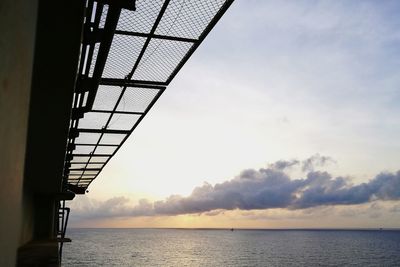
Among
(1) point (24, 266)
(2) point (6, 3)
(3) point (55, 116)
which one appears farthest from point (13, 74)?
→ (1) point (24, 266)

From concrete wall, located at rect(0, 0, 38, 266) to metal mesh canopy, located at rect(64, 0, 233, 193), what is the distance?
10.3 feet

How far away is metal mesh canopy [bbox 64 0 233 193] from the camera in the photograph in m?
5.27

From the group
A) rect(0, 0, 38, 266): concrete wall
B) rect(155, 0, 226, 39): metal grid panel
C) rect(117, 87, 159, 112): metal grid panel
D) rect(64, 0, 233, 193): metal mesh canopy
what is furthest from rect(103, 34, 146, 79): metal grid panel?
rect(0, 0, 38, 266): concrete wall

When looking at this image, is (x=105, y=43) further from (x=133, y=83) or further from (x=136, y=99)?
(x=136, y=99)

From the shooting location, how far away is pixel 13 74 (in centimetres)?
169

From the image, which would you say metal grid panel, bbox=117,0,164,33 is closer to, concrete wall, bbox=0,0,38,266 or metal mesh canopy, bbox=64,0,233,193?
metal mesh canopy, bbox=64,0,233,193

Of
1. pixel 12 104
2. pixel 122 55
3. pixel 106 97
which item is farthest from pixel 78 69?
pixel 12 104

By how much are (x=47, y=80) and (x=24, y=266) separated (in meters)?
6.45

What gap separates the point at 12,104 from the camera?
1696 millimetres

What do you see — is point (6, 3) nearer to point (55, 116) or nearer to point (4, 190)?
point (4, 190)

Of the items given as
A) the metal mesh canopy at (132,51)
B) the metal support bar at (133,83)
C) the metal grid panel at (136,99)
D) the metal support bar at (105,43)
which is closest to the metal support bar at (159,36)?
the metal mesh canopy at (132,51)

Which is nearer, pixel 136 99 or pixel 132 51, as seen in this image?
pixel 132 51

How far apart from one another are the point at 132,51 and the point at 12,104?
16.0ft

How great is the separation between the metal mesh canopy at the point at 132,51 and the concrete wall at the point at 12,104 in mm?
3144
